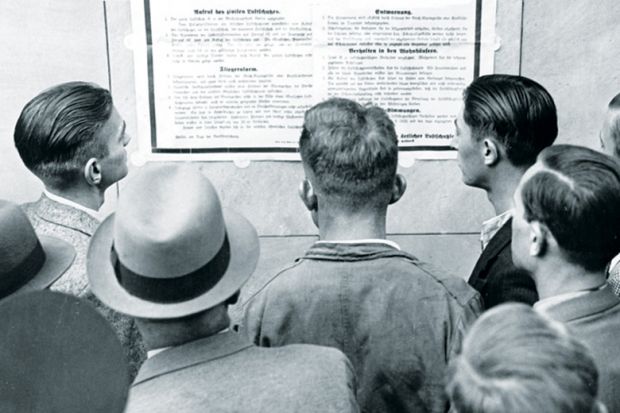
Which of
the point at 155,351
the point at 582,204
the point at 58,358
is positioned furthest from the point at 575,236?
the point at 58,358

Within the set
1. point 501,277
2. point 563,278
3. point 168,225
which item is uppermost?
point 168,225

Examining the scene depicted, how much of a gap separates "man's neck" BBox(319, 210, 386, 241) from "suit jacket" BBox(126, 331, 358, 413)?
50 centimetres

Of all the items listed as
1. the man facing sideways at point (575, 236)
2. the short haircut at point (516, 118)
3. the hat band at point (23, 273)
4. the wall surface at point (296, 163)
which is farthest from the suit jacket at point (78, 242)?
the short haircut at point (516, 118)

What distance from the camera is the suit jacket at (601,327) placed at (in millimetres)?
1682

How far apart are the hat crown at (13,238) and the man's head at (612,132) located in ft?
6.43

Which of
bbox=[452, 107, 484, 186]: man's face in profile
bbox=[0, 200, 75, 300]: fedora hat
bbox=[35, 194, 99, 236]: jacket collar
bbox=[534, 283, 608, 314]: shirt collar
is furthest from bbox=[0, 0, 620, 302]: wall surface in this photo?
bbox=[534, 283, 608, 314]: shirt collar

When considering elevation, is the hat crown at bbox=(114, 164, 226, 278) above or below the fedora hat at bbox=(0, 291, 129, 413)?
above

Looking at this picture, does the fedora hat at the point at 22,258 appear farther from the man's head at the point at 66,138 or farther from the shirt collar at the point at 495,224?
the shirt collar at the point at 495,224

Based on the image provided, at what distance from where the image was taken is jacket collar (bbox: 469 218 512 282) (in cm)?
229

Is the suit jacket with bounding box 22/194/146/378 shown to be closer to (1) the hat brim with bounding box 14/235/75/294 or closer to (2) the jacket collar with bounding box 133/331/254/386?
(1) the hat brim with bounding box 14/235/75/294

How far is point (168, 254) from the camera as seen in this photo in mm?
1561

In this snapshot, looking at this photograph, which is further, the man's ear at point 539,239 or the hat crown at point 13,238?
the man's ear at point 539,239

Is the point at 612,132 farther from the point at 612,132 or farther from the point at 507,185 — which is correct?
the point at 507,185

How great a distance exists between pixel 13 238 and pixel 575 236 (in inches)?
52.9
